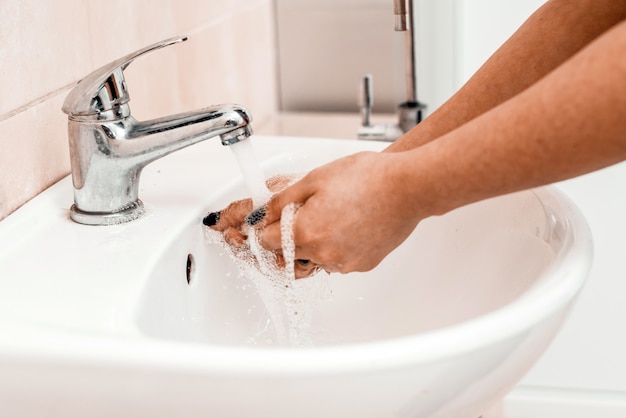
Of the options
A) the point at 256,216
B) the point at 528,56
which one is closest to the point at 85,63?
the point at 256,216

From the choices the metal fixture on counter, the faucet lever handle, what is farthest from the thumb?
the metal fixture on counter

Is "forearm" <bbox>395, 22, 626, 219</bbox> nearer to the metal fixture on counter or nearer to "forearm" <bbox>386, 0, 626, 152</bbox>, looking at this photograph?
"forearm" <bbox>386, 0, 626, 152</bbox>

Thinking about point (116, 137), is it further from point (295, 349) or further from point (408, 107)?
point (408, 107)

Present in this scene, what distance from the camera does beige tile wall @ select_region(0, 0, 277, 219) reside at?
0.65 m

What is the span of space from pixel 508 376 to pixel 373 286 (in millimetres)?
284

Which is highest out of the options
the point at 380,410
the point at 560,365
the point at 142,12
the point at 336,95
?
the point at 142,12

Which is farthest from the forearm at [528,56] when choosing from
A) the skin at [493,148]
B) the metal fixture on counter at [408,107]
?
the metal fixture on counter at [408,107]

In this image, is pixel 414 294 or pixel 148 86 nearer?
pixel 414 294

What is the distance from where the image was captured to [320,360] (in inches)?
16.8

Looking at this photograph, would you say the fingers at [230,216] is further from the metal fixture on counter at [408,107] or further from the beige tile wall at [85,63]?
the metal fixture on counter at [408,107]

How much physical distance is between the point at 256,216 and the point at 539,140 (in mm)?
244

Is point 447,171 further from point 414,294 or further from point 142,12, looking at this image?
point 142,12

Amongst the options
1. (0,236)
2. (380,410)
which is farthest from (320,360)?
(0,236)

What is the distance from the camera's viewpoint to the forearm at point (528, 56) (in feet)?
2.24
